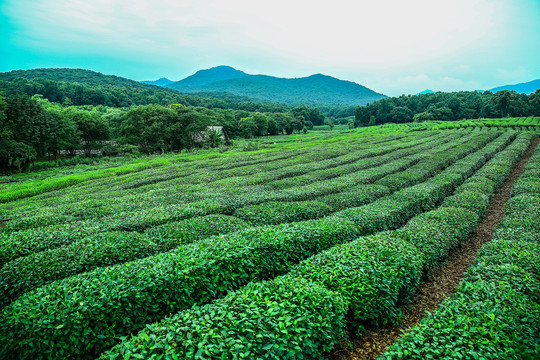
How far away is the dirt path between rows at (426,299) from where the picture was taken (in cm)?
661

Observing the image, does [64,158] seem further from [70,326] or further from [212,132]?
[70,326]

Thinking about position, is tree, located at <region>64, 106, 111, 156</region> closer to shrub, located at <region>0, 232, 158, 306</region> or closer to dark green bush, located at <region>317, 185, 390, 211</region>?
shrub, located at <region>0, 232, 158, 306</region>

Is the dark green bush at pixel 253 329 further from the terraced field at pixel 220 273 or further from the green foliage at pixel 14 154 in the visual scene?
the green foliage at pixel 14 154

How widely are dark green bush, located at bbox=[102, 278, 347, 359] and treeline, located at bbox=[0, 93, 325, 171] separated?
47.3 metres

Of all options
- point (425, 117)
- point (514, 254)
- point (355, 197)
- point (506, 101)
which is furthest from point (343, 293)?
point (425, 117)

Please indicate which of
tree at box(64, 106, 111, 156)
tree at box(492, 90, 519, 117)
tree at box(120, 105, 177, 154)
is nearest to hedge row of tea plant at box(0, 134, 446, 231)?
tree at box(120, 105, 177, 154)

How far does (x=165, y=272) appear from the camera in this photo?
7.09 m

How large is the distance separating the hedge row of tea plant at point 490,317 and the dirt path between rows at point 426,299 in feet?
1.82

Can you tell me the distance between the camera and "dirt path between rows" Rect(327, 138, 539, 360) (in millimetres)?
6607

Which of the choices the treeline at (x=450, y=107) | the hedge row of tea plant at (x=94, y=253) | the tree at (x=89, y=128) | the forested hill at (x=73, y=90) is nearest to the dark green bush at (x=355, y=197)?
the hedge row of tea plant at (x=94, y=253)

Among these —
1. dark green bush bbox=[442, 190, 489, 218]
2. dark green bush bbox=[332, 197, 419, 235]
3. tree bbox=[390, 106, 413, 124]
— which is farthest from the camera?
tree bbox=[390, 106, 413, 124]

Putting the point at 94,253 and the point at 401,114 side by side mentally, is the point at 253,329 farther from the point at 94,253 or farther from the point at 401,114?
the point at 401,114

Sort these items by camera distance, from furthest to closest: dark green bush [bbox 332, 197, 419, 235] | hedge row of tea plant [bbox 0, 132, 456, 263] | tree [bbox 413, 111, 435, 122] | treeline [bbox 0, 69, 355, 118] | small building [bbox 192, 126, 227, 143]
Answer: tree [bbox 413, 111, 435, 122]
treeline [bbox 0, 69, 355, 118]
small building [bbox 192, 126, 227, 143]
dark green bush [bbox 332, 197, 419, 235]
hedge row of tea plant [bbox 0, 132, 456, 263]

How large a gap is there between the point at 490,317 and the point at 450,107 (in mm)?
135589
